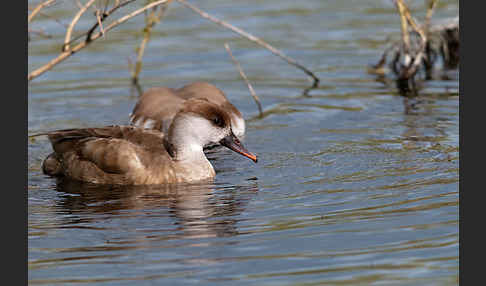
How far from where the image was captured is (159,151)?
1077 centimetres

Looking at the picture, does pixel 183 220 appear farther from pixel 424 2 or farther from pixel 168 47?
pixel 424 2

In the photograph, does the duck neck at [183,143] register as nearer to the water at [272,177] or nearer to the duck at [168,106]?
the water at [272,177]

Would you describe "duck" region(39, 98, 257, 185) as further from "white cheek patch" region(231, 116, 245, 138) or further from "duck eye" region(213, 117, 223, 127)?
"white cheek patch" region(231, 116, 245, 138)

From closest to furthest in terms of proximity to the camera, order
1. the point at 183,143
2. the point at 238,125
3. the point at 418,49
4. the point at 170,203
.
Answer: the point at 170,203
the point at 183,143
the point at 238,125
the point at 418,49

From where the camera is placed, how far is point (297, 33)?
701 inches

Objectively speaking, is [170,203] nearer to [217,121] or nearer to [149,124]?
[217,121]

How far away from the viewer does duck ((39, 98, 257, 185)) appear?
34.7ft

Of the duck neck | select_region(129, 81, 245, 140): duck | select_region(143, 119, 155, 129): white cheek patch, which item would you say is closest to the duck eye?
the duck neck

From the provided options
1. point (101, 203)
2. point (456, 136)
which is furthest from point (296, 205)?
point (456, 136)

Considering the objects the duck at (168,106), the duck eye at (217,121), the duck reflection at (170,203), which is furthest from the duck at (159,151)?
the duck at (168,106)

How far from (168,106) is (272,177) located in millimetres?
2944

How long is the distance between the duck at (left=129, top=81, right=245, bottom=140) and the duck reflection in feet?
7.27

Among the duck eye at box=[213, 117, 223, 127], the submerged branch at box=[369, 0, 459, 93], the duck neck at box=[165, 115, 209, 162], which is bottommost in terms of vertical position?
the submerged branch at box=[369, 0, 459, 93]

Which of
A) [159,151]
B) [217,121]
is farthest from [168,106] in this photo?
[217,121]
